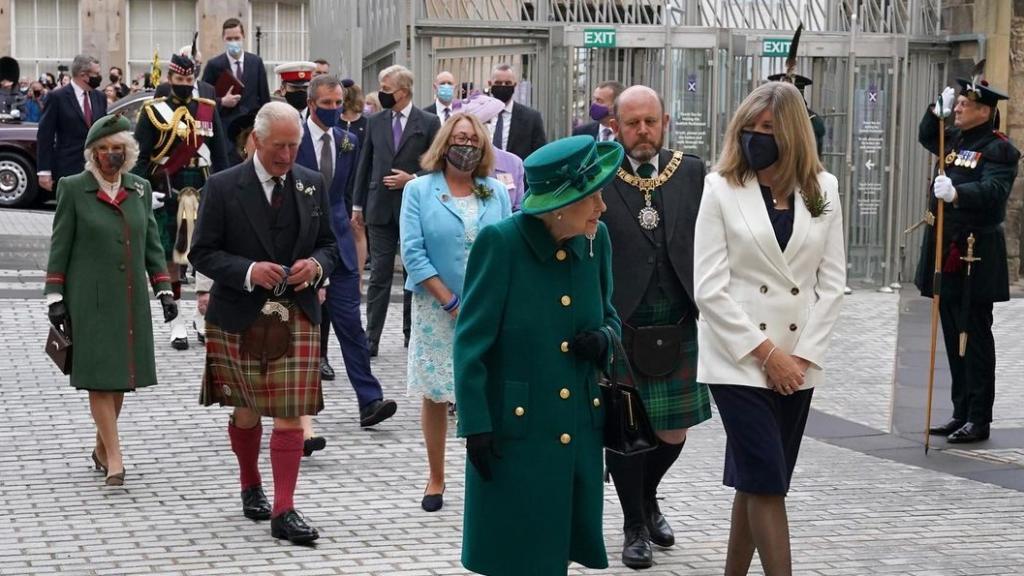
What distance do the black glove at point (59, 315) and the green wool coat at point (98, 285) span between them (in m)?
0.03

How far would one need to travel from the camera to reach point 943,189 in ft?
30.1

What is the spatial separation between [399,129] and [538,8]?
16.6ft

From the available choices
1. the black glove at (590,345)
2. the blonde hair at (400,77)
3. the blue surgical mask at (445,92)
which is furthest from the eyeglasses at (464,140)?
the blue surgical mask at (445,92)

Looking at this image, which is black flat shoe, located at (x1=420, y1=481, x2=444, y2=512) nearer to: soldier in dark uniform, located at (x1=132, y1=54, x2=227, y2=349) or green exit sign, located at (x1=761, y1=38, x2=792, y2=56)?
soldier in dark uniform, located at (x1=132, y1=54, x2=227, y2=349)

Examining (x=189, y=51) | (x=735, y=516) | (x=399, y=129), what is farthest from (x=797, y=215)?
(x=189, y=51)

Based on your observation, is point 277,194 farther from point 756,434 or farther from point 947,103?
point 947,103

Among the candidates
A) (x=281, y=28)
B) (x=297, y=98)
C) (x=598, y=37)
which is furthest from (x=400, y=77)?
(x=281, y=28)

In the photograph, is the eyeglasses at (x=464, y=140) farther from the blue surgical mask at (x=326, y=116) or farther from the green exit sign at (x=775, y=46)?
the green exit sign at (x=775, y=46)

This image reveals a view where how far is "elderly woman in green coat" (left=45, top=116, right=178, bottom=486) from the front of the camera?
8039 mm

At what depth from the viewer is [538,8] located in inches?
662

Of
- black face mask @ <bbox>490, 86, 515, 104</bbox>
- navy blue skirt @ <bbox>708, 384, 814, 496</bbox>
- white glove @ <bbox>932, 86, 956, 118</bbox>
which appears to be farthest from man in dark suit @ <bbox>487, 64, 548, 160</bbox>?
navy blue skirt @ <bbox>708, 384, 814, 496</bbox>

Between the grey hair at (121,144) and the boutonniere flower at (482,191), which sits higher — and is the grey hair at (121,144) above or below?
above

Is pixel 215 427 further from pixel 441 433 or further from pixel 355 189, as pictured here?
pixel 355 189

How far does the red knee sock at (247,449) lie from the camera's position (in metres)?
7.32
